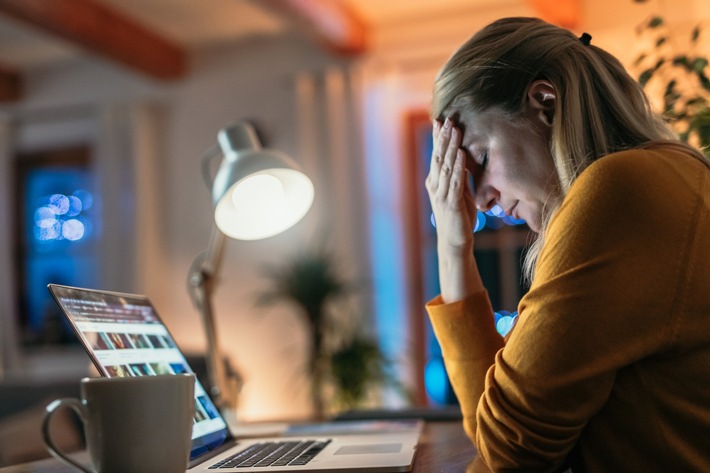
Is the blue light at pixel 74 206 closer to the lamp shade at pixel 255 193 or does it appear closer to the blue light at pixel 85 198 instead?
the blue light at pixel 85 198

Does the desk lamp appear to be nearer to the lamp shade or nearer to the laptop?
the lamp shade

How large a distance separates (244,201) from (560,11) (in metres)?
3.19

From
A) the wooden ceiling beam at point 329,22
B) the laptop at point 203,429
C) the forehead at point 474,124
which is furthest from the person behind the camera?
the wooden ceiling beam at point 329,22

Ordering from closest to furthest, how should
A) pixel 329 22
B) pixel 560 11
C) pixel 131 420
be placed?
1. pixel 131 420
2. pixel 560 11
3. pixel 329 22

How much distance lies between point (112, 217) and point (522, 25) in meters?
4.86

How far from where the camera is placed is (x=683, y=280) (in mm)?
833

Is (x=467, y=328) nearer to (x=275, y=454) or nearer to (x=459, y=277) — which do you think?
(x=459, y=277)

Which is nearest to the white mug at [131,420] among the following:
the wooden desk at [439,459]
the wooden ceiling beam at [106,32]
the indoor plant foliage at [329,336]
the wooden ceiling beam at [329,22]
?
the wooden desk at [439,459]

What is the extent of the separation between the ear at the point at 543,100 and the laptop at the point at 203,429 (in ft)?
1.50

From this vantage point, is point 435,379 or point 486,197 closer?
point 486,197

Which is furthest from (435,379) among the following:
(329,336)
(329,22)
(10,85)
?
(10,85)

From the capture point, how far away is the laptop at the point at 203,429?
3.08 ft

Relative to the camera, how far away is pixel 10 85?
5.87m

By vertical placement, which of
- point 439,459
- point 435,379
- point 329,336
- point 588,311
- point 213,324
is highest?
point 588,311
